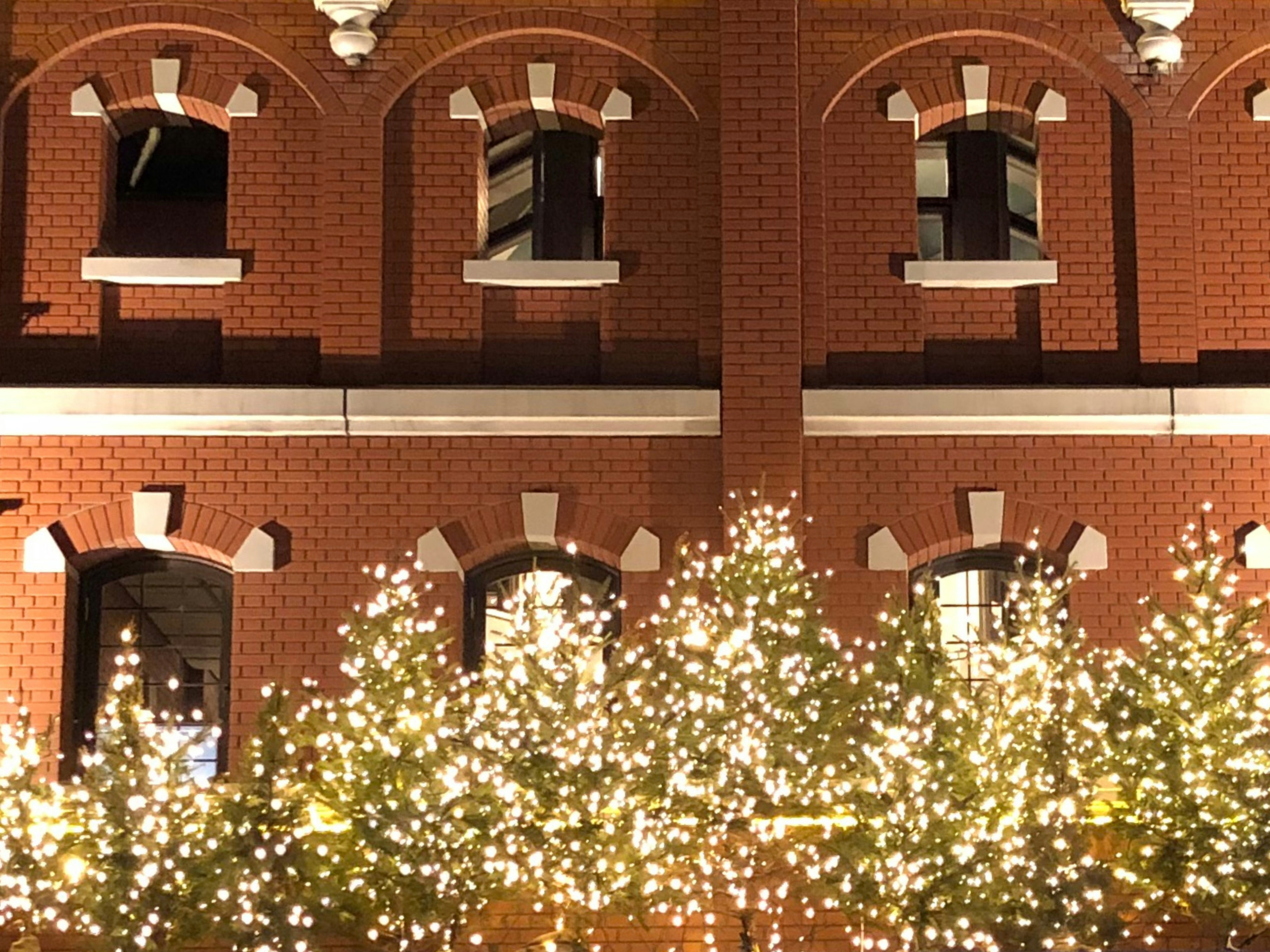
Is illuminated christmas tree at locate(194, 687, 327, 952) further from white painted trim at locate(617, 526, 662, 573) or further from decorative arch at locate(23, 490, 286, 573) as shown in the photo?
white painted trim at locate(617, 526, 662, 573)

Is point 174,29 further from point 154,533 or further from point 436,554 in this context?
point 436,554

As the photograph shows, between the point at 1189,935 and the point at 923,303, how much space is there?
5.02 m

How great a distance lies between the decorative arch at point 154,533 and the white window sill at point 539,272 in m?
2.46

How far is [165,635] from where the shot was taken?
1320cm

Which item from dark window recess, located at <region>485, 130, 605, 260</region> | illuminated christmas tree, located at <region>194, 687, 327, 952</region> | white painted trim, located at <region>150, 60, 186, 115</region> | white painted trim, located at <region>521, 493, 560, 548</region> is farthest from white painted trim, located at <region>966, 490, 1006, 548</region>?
white painted trim, located at <region>150, 60, 186, 115</region>

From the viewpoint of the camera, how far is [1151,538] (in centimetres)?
1292

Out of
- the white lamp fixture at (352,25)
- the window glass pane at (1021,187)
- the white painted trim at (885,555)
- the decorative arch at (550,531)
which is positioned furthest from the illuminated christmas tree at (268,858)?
the window glass pane at (1021,187)

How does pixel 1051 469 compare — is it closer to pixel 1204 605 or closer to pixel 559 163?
pixel 1204 605

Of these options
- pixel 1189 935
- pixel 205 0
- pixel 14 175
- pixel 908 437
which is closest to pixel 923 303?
pixel 908 437

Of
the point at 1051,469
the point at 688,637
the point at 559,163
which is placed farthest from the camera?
the point at 559,163

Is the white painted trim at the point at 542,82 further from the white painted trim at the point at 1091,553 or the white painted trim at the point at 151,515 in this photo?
the white painted trim at the point at 1091,553

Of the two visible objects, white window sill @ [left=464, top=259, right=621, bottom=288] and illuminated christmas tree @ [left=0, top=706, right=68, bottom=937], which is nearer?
illuminated christmas tree @ [left=0, top=706, right=68, bottom=937]

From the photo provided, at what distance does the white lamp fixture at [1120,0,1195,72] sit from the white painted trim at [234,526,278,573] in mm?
7739

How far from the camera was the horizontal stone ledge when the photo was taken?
12.7 m
